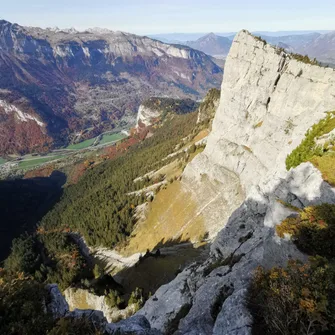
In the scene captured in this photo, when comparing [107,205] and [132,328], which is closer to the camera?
[132,328]

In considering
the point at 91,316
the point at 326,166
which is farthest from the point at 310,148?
the point at 91,316

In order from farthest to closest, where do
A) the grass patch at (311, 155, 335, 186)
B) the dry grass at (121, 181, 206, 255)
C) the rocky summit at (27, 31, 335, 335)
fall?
the dry grass at (121, 181, 206, 255) → the grass patch at (311, 155, 335, 186) → the rocky summit at (27, 31, 335, 335)

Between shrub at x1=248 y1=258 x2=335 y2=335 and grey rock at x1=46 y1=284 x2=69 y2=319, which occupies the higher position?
shrub at x1=248 y1=258 x2=335 y2=335

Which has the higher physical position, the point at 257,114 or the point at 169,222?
the point at 257,114

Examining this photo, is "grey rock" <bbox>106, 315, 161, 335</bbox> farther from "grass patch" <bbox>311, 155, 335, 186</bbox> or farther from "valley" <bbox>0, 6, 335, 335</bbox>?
"grass patch" <bbox>311, 155, 335, 186</bbox>

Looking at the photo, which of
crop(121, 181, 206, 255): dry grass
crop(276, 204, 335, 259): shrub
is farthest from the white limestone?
crop(276, 204, 335, 259): shrub

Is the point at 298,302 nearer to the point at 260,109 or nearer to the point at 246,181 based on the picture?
the point at 246,181
